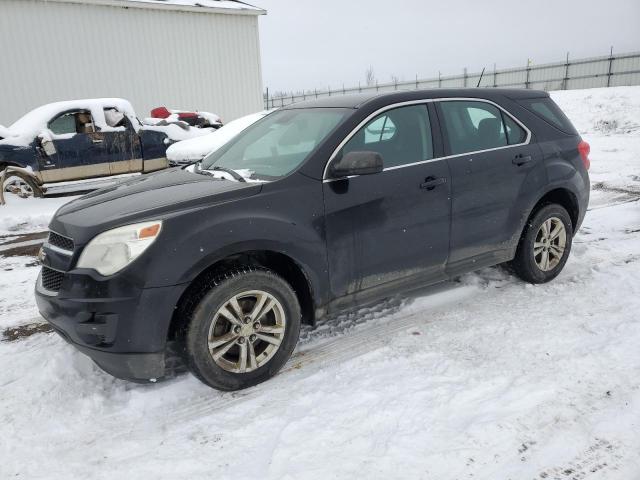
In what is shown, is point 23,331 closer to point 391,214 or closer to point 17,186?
point 391,214

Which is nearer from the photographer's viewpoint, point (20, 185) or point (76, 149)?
point (20, 185)

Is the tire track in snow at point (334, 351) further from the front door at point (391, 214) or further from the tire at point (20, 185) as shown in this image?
the tire at point (20, 185)

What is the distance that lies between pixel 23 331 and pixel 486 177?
384 cm

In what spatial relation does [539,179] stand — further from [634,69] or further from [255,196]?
[634,69]

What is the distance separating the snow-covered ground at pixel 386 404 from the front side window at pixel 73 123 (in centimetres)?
681

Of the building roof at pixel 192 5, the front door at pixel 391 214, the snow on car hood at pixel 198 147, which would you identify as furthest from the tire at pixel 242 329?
the building roof at pixel 192 5

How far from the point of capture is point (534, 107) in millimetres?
4238

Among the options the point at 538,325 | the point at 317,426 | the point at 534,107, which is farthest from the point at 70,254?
the point at 534,107

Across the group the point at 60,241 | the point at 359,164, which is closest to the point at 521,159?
the point at 359,164

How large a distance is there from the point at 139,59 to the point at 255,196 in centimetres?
1629

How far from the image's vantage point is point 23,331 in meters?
3.74

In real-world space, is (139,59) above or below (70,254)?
above

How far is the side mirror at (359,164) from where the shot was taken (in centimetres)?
298

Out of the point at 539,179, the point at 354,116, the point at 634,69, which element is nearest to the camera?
the point at 354,116
